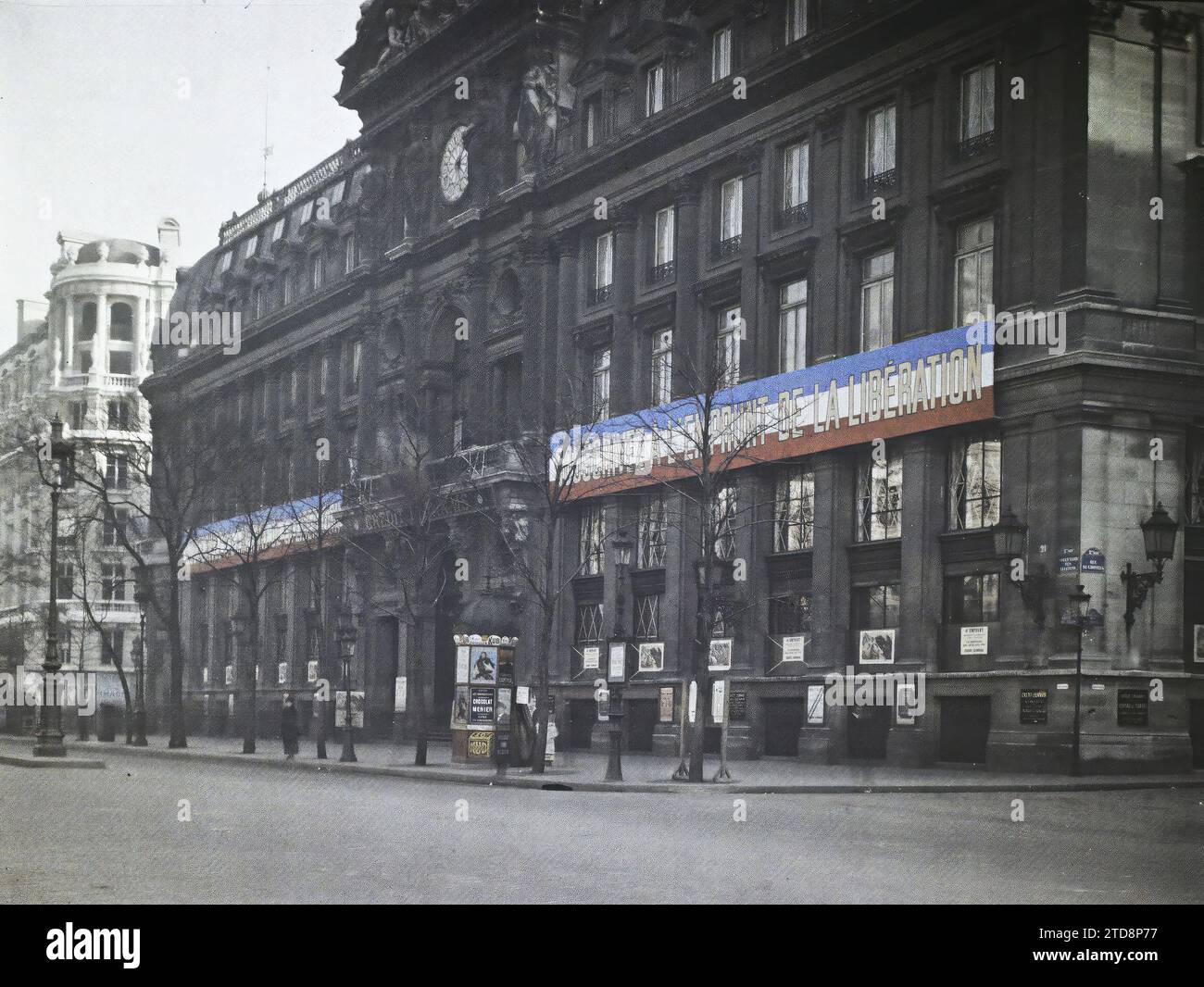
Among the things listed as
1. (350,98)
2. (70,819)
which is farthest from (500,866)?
(350,98)

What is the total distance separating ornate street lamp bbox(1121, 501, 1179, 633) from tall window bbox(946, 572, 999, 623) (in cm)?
495

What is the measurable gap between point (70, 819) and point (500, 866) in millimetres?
8088

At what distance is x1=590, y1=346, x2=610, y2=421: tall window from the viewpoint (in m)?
51.5

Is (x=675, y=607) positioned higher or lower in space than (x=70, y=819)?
higher

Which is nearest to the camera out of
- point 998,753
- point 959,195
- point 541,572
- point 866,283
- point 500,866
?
point 500,866

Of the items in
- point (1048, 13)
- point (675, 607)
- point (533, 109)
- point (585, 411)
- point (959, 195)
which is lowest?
point (675, 607)

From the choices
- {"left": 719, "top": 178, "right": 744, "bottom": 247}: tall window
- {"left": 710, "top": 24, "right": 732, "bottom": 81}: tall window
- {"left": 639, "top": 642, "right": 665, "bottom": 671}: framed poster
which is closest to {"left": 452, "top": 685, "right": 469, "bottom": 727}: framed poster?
{"left": 639, "top": 642, "right": 665, "bottom": 671}: framed poster

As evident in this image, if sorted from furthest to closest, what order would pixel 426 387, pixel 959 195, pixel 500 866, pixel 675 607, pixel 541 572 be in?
pixel 426 387 → pixel 541 572 → pixel 675 607 → pixel 959 195 → pixel 500 866

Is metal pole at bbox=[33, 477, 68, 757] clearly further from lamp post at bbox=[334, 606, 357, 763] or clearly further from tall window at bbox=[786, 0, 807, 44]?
tall window at bbox=[786, 0, 807, 44]

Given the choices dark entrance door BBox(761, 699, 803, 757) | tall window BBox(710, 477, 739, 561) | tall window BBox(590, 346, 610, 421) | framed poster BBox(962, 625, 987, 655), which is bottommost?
dark entrance door BBox(761, 699, 803, 757)

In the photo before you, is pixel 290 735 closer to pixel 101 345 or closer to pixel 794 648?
pixel 101 345

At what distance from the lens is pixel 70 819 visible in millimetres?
22625

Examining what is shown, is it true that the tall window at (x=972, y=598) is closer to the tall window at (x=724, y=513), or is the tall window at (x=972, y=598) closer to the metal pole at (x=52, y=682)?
the tall window at (x=724, y=513)

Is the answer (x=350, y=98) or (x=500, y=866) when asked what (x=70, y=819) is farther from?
(x=350, y=98)
